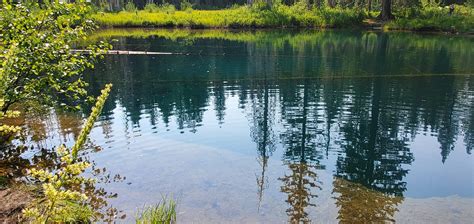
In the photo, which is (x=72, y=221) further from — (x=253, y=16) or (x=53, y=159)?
(x=253, y=16)

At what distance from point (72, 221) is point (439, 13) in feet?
193

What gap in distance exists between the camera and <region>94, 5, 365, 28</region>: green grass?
188 feet

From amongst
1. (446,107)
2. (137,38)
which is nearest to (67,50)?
(446,107)

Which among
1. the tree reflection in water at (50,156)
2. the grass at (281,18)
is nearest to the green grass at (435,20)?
the grass at (281,18)

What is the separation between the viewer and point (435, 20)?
5222cm

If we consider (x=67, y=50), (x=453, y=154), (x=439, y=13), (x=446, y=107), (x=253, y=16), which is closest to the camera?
(x=67, y=50)

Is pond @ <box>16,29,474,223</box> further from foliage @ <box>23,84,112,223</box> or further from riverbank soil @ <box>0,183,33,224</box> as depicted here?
foliage @ <box>23,84,112,223</box>

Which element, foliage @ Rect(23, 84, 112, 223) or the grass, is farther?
the grass

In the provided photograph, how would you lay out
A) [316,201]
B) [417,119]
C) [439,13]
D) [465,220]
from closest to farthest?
[465,220] < [316,201] < [417,119] < [439,13]

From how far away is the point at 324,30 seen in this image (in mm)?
55406

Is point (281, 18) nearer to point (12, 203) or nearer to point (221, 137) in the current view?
point (221, 137)

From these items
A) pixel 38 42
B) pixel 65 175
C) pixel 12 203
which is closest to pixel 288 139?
pixel 38 42

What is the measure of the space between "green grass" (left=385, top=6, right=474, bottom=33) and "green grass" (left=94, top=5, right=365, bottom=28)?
579 cm

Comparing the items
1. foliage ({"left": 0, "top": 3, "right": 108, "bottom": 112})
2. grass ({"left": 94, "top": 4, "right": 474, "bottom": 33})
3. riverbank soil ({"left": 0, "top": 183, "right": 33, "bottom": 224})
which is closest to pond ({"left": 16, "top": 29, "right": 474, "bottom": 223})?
riverbank soil ({"left": 0, "top": 183, "right": 33, "bottom": 224})
